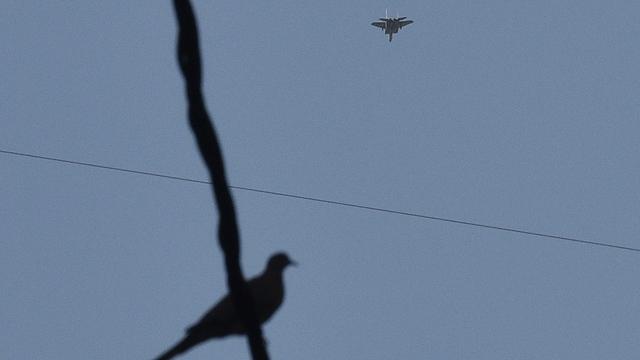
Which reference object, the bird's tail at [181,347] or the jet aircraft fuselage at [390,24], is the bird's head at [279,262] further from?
the jet aircraft fuselage at [390,24]

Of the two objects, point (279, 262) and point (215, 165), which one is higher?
point (215, 165)

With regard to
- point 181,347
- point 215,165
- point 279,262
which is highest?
point 215,165

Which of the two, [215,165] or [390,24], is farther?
[390,24]

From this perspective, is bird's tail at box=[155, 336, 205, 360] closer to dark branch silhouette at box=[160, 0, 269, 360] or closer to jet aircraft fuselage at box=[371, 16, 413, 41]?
dark branch silhouette at box=[160, 0, 269, 360]

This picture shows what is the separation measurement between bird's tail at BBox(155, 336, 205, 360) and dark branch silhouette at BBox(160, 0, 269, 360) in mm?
611

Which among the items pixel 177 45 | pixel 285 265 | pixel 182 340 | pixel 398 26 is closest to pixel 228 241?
pixel 177 45

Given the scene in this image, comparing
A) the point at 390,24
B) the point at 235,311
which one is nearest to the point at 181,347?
the point at 235,311

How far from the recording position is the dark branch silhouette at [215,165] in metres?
2.25

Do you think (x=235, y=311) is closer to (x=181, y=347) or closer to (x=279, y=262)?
(x=181, y=347)

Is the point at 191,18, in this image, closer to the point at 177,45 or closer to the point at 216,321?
the point at 177,45

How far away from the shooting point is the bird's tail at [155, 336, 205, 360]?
282 centimetres

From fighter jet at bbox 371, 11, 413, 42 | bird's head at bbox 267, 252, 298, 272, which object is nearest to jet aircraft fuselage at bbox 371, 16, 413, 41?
fighter jet at bbox 371, 11, 413, 42

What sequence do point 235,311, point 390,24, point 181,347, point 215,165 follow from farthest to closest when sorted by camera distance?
point 390,24 < point 235,311 < point 181,347 < point 215,165

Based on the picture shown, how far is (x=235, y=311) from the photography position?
123 inches
